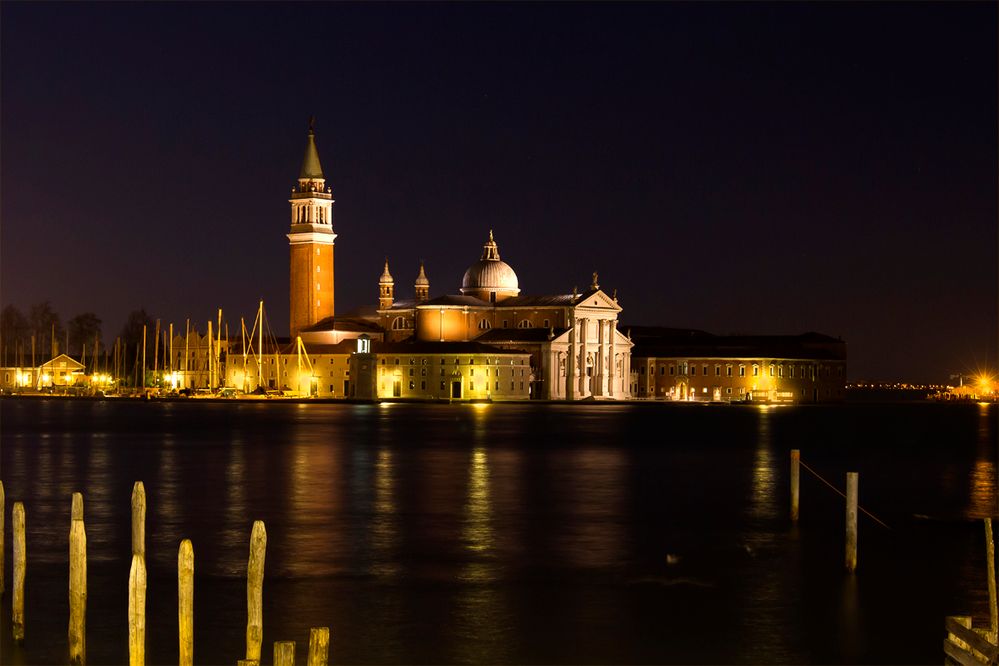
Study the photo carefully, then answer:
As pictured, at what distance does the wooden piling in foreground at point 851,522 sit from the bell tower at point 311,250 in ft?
327

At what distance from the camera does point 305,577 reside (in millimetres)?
20047

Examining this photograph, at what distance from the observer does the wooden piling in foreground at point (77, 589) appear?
46.1 feet

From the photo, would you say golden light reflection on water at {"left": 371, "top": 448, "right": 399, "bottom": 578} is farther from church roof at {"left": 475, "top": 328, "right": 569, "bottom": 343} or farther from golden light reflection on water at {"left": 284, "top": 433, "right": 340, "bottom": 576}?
church roof at {"left": 475, "top": 328, "right": 569, "bottom": 343}

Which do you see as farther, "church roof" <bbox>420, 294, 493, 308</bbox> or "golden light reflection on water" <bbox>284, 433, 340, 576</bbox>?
"church roof" <bbox>420, 294, 493, 308</bbox>

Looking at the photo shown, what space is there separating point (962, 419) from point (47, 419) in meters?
51.5

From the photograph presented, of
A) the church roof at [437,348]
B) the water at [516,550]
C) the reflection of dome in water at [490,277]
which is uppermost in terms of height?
the reflection of dome in water at [490,277]

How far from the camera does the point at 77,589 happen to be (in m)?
14.1

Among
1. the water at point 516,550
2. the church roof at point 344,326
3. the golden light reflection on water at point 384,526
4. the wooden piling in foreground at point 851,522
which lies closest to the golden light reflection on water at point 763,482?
the water at point 516,550

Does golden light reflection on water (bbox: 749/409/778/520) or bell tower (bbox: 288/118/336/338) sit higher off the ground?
bell tower (bbox: 288/118/336/338)

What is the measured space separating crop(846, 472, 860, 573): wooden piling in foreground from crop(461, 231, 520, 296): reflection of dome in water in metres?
96.8

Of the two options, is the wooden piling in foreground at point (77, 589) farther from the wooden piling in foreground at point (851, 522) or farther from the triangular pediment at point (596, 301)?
the triangular pediment at point (596, 301)

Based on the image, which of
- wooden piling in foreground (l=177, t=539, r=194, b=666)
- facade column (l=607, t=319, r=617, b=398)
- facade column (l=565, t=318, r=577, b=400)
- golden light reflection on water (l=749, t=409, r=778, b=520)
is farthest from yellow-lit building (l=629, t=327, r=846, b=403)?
wooden piling in foreground (l=177, t=539, r=194, b=666)

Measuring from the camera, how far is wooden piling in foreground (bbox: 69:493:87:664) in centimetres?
1405

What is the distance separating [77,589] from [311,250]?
105507 millimetres
